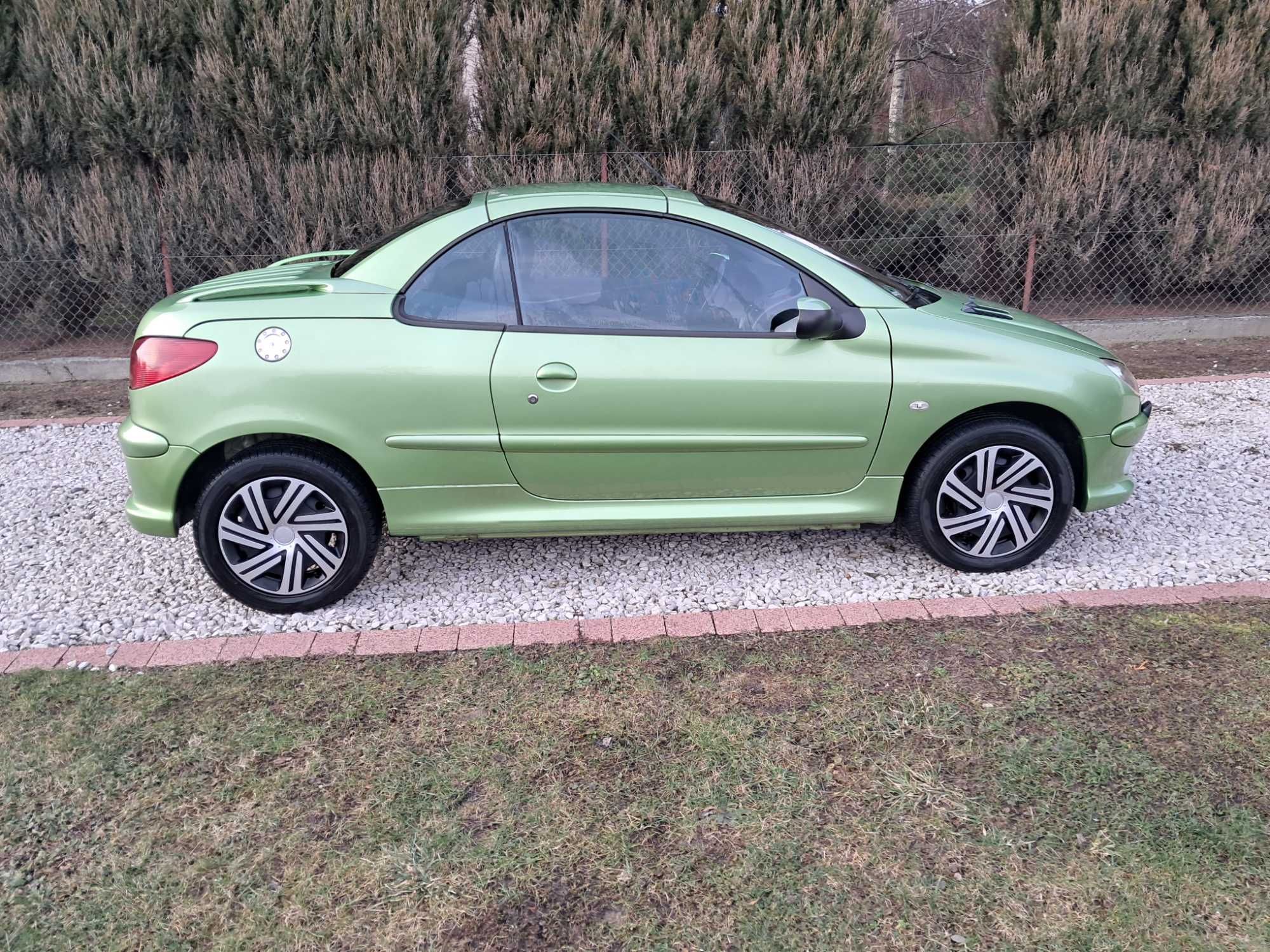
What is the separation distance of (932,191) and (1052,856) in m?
7.71

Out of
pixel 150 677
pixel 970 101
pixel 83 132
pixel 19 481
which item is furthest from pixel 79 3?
pixel 970 101

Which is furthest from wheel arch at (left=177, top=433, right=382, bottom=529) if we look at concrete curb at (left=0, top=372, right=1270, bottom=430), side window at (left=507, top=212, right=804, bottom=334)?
concrete curb at (left=0, top=372, right=1270, bottom=430)

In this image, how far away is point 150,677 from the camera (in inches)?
143

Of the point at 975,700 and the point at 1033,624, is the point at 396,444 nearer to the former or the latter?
the point at 975,700

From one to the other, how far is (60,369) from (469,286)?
249 inches

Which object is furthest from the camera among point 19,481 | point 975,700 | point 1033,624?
point 19,481

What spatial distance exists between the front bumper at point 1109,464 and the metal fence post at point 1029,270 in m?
5.17

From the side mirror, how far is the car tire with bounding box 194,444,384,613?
1.95 meters

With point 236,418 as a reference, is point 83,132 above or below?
above

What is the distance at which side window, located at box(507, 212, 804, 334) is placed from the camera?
13.3ft

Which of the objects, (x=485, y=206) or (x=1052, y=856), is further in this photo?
(x=485, y=206)

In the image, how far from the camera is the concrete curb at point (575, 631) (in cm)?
380

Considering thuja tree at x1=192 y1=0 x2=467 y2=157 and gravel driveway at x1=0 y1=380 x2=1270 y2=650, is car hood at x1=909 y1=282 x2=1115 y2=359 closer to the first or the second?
gravel driveway at x1=0 y1=380 x2=1270 y2=650

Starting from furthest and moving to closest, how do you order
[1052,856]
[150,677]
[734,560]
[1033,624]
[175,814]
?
[734,560] < [1033,624] < [150,677] < [175,814] < [1052,856]
